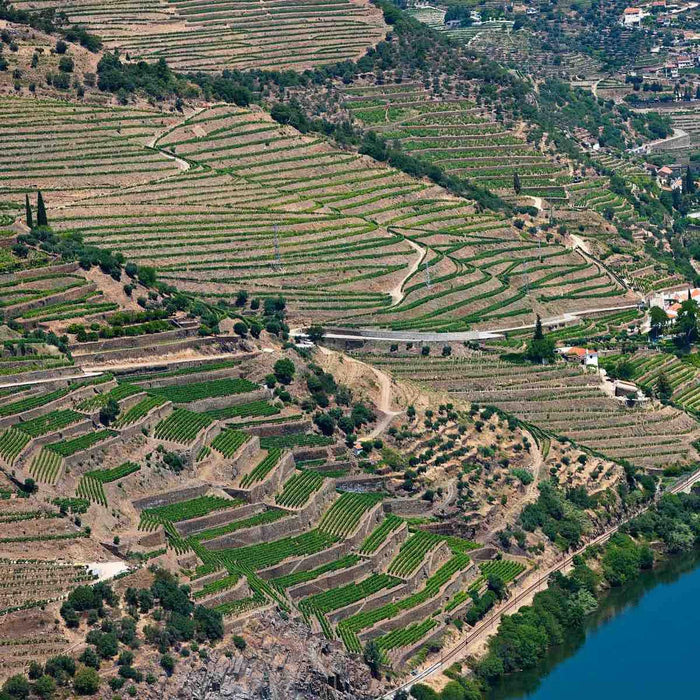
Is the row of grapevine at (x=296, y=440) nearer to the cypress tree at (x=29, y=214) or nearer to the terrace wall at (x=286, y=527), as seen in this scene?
the terrace wall at (x=286, y=527)

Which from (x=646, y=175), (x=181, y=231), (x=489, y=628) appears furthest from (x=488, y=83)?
(x=489, y=628)

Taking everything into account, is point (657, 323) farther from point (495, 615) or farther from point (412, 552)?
point (412, 552)

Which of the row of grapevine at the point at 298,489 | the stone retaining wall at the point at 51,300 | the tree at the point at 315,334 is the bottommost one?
the row of grapevine at the point at 298,489

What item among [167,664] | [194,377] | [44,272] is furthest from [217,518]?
[44,272]

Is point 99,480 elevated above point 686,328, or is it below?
above

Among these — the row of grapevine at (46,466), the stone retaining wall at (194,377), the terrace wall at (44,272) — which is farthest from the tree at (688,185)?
the row of grapevine at (46,466)

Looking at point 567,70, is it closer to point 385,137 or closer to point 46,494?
point 385,137

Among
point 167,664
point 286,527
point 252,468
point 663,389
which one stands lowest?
point 663,389

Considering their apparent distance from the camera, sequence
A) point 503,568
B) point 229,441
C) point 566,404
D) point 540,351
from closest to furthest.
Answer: point 229,441, point 503,568, point 566,404, point 540,351
